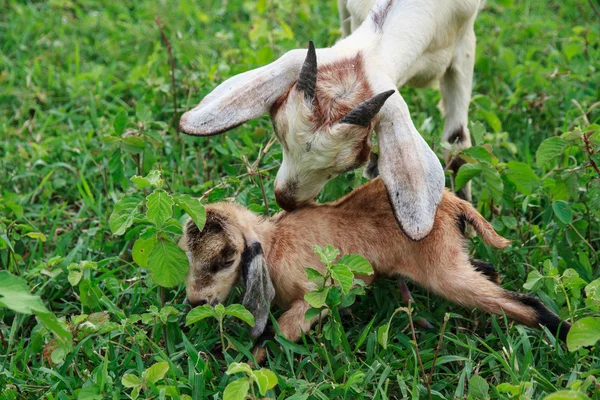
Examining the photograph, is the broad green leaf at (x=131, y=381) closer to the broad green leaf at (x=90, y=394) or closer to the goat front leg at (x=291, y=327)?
the broad green leaf at (x=90, y=394)

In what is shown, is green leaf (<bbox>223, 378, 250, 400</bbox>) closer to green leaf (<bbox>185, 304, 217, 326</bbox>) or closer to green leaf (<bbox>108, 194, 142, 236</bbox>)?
green leaf (<bbox>185, 304, 217, 326</bbox>)

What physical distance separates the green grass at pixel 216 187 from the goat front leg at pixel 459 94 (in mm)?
164

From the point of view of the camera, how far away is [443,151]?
16.3 ft

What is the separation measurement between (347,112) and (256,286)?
0.82 m

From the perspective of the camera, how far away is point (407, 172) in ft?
11.6

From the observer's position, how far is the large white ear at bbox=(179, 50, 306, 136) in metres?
3.78

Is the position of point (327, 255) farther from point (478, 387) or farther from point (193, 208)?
point (478, 387)

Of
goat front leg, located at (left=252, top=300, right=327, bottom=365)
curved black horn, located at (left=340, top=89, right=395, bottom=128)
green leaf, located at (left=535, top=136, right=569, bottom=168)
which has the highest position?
curved black horn, located at (left=340, top=89, right=395, bottom=128)

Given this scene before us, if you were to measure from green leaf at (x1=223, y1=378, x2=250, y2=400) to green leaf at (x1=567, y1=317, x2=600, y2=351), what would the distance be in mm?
1201

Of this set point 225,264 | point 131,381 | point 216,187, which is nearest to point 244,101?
point 216,187

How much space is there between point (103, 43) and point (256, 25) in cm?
132

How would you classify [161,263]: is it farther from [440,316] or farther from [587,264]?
[587,264]

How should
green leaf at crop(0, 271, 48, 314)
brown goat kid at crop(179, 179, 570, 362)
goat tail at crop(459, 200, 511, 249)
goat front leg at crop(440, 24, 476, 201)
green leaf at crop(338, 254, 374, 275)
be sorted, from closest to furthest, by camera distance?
green leaf at crop(0, 271, 48, 314) < green leaf at crop(338, 254, 374, 275) < brown goat kid at crop(179, 179, 570, 362) < goat tail at crop(459, 200, 511, 249) < goat front leg at crop(440, 24, 476, 201)

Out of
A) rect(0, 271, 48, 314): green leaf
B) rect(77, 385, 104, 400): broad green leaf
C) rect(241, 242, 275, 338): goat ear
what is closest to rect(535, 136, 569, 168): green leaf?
rect(241, 242, 275, 338): goat ear
